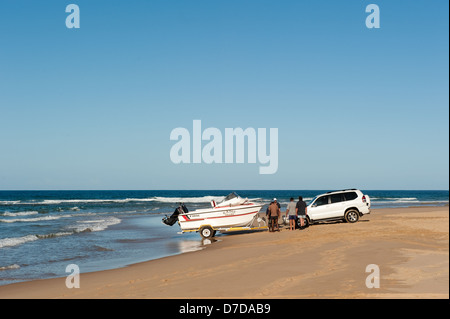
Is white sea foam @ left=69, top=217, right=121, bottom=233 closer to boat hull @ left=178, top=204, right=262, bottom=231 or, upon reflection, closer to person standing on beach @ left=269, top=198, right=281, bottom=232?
boat hull @ left=178, top=204, right=262, bottom=231

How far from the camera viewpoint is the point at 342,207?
2347 centimetres

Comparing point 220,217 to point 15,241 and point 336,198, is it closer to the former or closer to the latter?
point 336,198

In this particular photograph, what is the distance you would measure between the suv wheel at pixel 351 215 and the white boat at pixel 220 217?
5.04 meters

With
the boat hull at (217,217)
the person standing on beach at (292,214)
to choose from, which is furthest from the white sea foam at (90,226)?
the person standing on beach at (292,214)

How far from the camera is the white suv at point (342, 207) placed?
2339cm

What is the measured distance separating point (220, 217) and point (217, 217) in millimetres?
175

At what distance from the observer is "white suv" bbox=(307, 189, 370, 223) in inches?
921

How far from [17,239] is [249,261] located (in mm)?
14845

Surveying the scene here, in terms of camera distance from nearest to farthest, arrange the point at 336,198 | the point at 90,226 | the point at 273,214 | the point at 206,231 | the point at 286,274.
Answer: the point at 286,274 → the point at 273,214 → the point at 206,231 → the point at 336,198 → the point at 90,226

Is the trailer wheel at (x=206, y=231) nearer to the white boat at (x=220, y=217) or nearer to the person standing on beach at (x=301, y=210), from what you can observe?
the white boat at (x=220, y=217)

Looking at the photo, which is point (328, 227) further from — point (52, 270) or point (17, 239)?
point (17, 239)

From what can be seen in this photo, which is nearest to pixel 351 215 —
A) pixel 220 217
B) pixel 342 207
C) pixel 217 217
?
pixel 342 207

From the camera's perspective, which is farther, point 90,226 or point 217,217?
point 90,226
